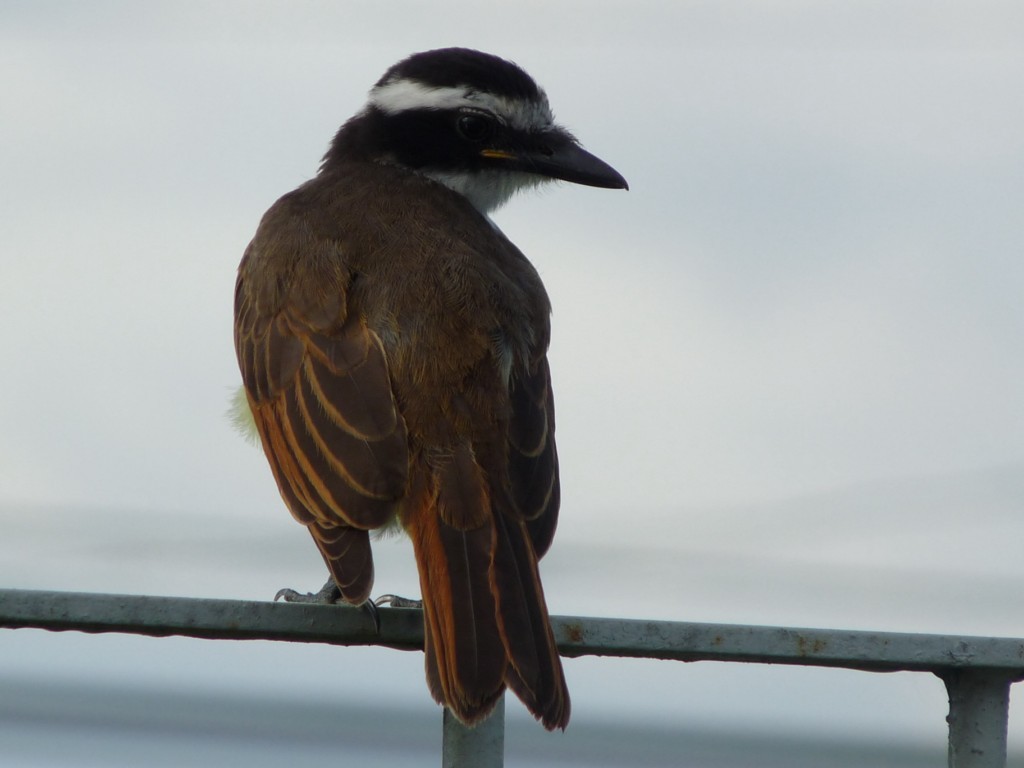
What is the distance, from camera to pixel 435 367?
461 cm

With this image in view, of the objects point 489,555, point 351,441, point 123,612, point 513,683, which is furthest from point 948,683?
point 351,441

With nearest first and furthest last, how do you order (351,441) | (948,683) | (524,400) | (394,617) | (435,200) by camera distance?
(948,683) → (394,617) → (351,441) → (524,400) → (435,200)

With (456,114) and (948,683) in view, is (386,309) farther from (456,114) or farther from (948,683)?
(948,683)

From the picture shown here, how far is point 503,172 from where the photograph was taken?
6.09 meters

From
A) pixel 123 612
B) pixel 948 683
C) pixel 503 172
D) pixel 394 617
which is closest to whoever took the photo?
pixel 123 612

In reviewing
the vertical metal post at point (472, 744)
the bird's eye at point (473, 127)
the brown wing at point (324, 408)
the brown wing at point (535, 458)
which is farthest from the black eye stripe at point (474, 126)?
the vertical metal post at point (472, 744)

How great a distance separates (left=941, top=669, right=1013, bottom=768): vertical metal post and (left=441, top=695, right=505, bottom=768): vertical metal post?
937 mm

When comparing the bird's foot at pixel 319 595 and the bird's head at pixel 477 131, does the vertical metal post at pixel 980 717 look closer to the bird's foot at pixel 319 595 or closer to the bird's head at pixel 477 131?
the bird's foot at pixel 319 595

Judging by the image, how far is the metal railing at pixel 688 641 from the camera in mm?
2930

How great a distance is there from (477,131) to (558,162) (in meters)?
0.34

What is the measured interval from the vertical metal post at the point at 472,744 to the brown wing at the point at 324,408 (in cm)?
76

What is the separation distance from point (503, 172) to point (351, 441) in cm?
197

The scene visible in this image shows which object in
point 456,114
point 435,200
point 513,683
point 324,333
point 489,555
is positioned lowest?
point 513,683

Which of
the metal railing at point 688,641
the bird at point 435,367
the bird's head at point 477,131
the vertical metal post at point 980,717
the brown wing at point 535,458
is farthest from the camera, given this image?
the bird's head at point 477,131
